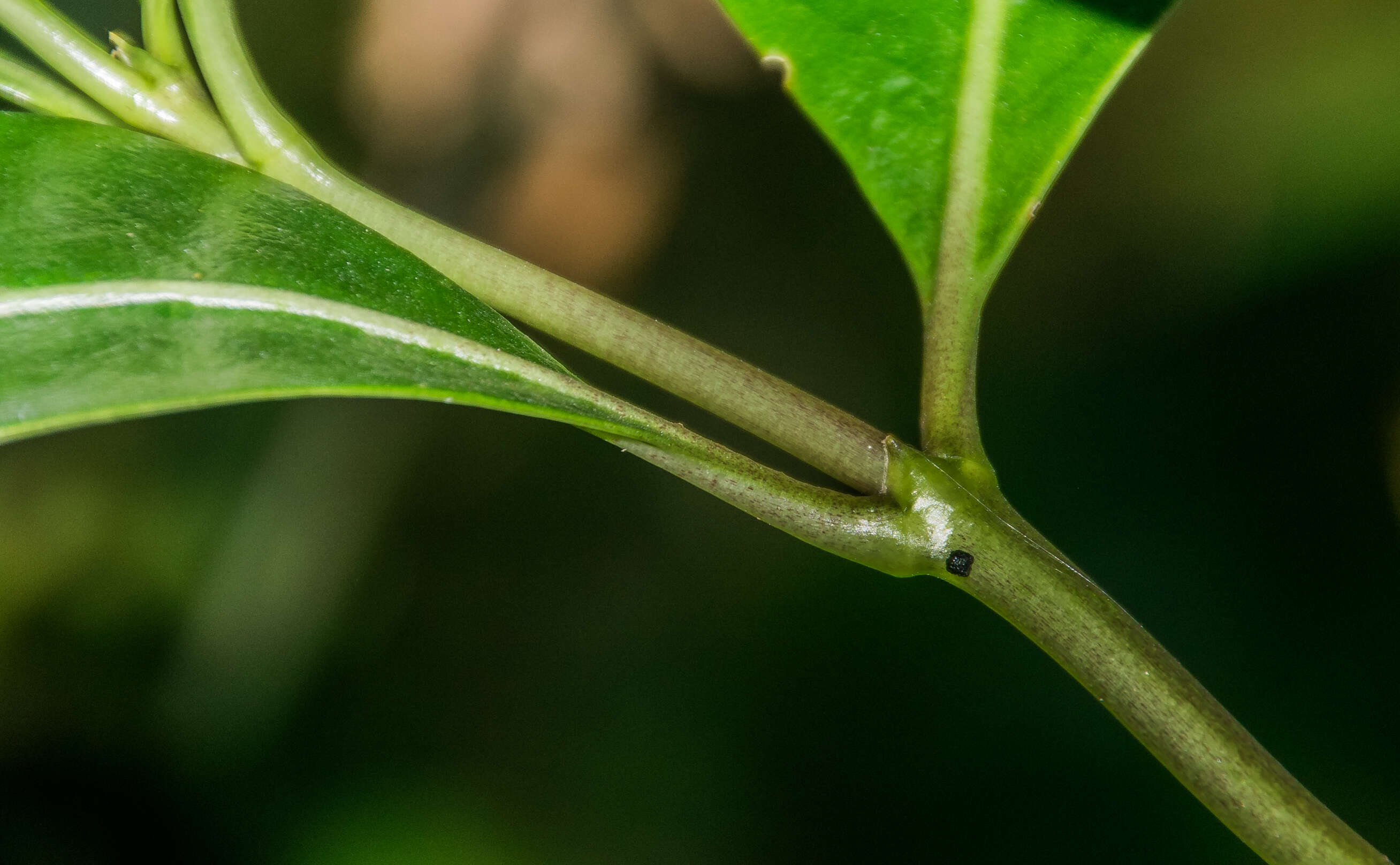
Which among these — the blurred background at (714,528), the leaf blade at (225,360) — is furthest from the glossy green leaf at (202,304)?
the blurred background at (714,528)

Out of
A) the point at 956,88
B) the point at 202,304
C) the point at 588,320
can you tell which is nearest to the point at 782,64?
the point at 956,88

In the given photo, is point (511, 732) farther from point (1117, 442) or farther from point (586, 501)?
point (1117, 442)

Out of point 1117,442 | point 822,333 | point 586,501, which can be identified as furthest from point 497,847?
point 1117,442

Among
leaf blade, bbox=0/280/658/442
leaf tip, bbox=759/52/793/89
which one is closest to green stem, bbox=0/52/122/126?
leaf blade, bbox=0/280/658/442

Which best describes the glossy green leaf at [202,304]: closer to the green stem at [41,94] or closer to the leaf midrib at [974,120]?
the green stem at [41,94]

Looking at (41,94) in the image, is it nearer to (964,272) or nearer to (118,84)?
(118,84)

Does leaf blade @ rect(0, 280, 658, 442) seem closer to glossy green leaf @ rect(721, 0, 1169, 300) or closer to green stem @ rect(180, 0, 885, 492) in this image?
green stem @ rect(180, 0, 885, 492)
